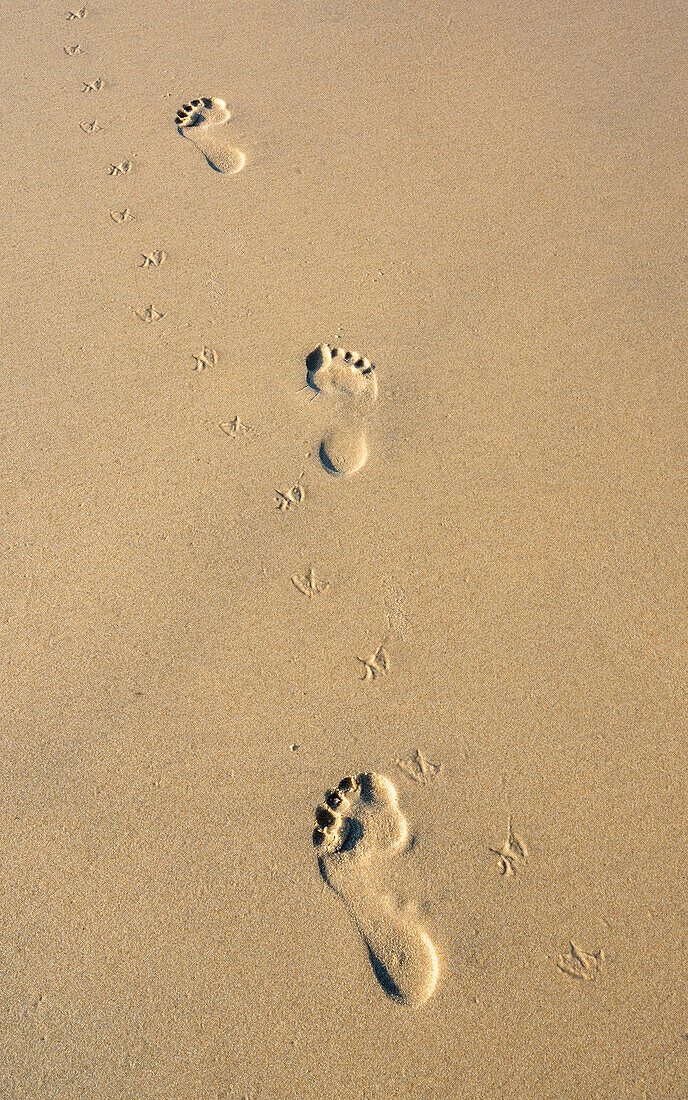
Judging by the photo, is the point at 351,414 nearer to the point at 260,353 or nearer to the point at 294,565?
the point at 260,353

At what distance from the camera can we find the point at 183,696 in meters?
2.34

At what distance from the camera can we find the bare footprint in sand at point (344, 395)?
2719mm

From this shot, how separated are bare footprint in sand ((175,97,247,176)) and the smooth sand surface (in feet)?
0.15

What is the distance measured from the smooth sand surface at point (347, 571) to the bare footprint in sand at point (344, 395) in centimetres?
3

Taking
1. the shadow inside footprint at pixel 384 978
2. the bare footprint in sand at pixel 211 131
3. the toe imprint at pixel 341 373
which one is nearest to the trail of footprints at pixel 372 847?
the shadow inside footprint at pixel 384 978

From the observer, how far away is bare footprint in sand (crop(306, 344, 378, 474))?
2719 millimetres

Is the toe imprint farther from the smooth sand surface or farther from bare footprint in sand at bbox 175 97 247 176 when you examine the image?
bare footprint in sand at bbox 175 97 247 176

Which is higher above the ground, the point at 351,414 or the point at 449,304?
the point at 449,304

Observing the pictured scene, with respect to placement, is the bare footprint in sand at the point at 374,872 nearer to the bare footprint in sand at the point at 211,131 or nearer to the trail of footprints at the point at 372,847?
the trail of footprints at the point at 372,847

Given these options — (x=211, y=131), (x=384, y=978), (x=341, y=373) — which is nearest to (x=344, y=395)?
(x=341, y=373)

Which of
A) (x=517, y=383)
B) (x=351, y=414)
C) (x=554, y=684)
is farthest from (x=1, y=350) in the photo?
(x=554, y=684)

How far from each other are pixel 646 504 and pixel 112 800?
86.9 inches

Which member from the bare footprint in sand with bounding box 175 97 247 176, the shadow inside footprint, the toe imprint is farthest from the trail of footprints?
the bare footprint in sand with bounding box 175 97 247 176

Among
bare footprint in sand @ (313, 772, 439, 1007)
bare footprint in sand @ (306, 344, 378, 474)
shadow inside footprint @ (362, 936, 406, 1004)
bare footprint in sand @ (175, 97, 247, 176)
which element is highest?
bare footprint in sand @ (175, 97, 247, 176)
